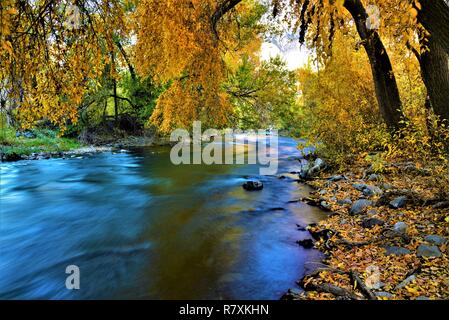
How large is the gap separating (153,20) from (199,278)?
416cm

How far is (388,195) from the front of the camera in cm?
643

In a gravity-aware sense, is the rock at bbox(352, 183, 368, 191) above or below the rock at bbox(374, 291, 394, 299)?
above

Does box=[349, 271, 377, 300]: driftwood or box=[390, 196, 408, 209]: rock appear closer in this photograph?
box=[349, 271, 377, 300]: driftwood

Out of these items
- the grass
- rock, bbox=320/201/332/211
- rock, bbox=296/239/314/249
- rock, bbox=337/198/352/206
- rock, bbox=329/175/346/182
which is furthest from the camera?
the grass

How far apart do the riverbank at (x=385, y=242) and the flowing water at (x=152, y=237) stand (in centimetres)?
47

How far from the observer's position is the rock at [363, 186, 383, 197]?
22.9ft

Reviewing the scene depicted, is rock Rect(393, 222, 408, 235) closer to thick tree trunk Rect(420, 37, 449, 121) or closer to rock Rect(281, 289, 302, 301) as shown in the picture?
rock Rect(281, 289, 302, 301)

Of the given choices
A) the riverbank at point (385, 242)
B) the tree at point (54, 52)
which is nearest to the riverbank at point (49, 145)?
the tree at point (54, 52)

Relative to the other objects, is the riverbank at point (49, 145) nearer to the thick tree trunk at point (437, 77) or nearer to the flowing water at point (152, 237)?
the flowing water at point (152, 237)

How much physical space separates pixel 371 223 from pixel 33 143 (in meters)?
19.5

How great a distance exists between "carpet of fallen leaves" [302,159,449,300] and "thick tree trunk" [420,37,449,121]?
155 cm

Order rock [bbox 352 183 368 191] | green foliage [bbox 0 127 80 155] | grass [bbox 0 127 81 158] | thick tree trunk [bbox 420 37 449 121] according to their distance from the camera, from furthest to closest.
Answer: green foliage [bbox 0 127 80 155], grass [bbox 0 127 81 158], rock [bbox 352 183 368 191], thick tree trunk [bbox 420 37 449 121]

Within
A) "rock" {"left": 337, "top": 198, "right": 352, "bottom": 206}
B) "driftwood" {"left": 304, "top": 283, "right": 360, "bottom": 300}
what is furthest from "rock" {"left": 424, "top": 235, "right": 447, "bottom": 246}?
"rock" {"left": 337, "top": 198, "right": 352, "bottom": 206}
